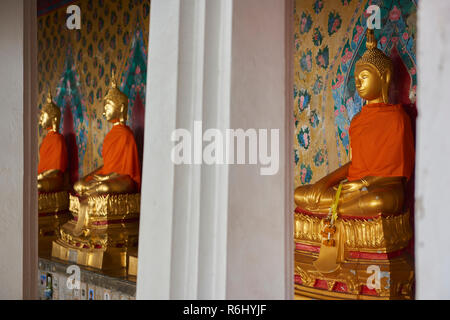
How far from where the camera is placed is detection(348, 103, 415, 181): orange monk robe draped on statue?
3.77m

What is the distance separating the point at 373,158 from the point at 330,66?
124cm

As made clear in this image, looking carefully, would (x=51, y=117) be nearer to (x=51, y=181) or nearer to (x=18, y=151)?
(x=51, y=181)

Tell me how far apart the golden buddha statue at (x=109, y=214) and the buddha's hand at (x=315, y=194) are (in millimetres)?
2033

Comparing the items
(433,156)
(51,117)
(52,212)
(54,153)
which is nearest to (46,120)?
(51,117)

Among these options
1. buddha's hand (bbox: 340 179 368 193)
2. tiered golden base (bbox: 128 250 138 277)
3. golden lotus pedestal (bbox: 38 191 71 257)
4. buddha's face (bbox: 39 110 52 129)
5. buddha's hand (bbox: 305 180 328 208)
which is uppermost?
buddha's face (bbox: 39 110 52 129)

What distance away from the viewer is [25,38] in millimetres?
2521

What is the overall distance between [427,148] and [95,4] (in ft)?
21.9

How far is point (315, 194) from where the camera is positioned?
3.88m

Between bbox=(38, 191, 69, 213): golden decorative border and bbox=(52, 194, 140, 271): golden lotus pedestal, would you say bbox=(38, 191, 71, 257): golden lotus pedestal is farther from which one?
bbox=(52, 194, 140, 271): golden lotus pedestal

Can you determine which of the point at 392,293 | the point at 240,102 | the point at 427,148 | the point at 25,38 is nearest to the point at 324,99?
the point at 392,293

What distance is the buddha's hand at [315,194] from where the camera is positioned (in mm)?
3871

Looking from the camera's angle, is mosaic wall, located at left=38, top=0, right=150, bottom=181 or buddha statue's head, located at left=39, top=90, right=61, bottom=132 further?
buddha statue's head, located at left=39, top=90, right=61, bottom=132

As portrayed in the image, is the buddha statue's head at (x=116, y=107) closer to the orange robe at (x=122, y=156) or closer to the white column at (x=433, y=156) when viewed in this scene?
the orange robe at (x=122, y=156)

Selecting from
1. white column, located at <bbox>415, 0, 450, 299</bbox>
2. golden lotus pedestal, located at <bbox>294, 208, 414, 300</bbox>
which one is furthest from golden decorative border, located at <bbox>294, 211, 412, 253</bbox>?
white column, located at <bbox>415, 0, 450, 299</bbox>
